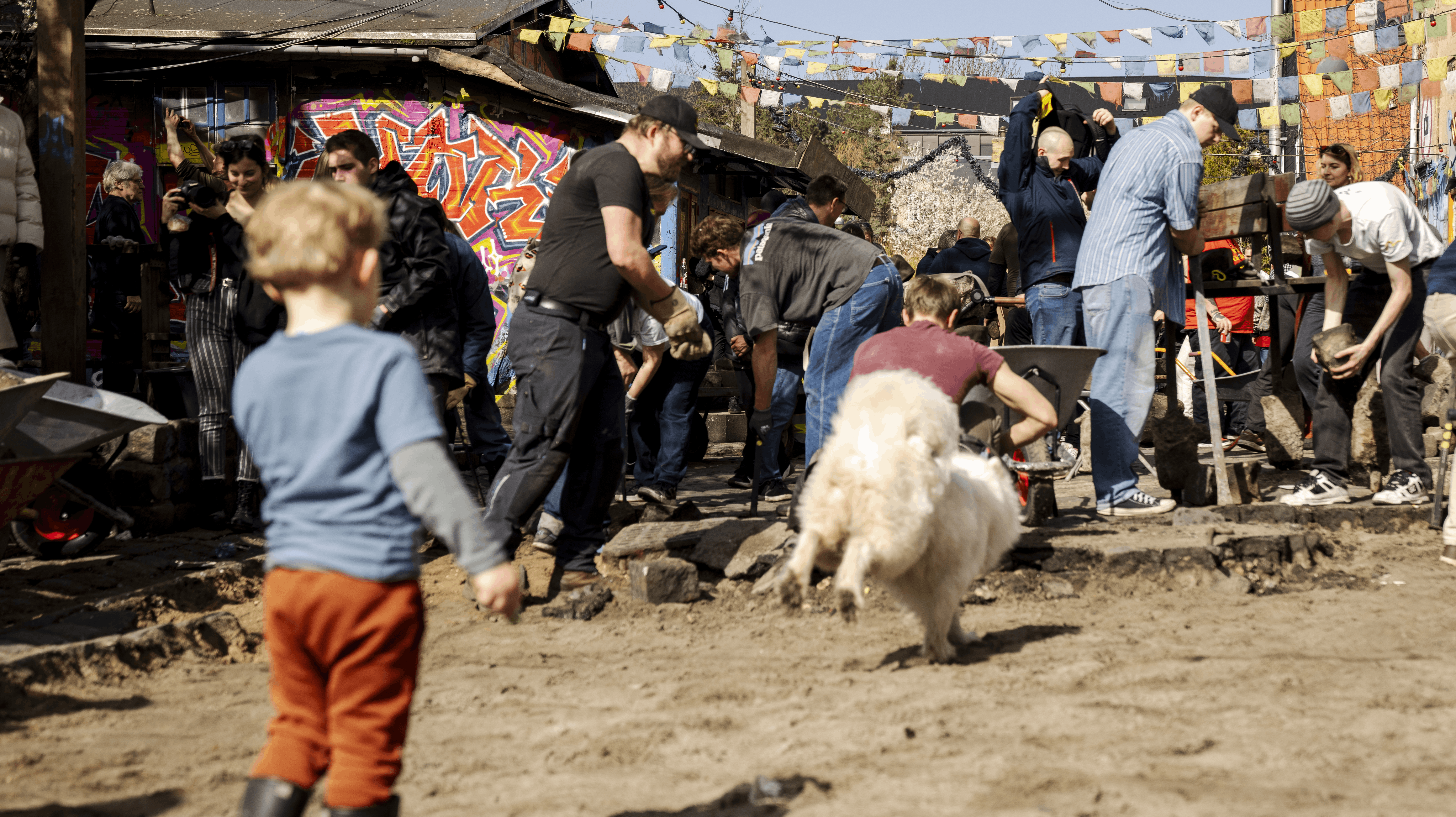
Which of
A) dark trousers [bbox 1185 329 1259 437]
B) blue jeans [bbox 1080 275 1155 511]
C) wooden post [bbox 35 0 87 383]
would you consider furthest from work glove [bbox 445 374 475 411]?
dark trousers [bbox 1185 329 1259 437]

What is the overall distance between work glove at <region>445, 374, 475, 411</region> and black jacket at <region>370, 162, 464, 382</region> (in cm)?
15

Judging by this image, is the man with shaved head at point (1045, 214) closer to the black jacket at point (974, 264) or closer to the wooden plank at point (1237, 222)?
the wooden plank at point (1237, 222)

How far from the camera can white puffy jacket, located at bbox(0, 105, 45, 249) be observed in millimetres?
6652

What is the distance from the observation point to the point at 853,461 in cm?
360

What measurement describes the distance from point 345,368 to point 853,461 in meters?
1.70

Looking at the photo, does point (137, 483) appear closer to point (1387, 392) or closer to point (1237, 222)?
point (1237, 222)

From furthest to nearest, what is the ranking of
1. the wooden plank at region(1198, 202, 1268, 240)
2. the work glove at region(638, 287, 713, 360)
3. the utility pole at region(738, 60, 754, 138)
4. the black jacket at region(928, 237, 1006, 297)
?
the utility pole at region(738, 60, 754, 138)
the black jacket at region(928, 237, 1006, 297)
the wooden plank at region(1198, 202, 1268, 240)
the work glove at region(638, 287, 713, 360)

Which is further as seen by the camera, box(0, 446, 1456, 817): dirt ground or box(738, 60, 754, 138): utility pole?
box(738, 60, 754, 138): utility pole

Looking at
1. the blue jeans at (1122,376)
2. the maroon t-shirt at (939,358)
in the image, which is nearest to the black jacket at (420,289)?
the maroon t-shirt at (939,358)

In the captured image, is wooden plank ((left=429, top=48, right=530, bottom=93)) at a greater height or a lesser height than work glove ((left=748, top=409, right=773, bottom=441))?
greater

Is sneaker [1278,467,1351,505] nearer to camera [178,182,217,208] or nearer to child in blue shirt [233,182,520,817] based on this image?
child in blue shirt [233,182,520,817]

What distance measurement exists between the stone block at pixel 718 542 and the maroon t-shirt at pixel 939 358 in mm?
1130

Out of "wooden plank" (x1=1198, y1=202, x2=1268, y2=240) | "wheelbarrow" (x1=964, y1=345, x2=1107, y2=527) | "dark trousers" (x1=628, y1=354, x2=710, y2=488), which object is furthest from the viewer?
"dark trousers" (x1=628, y1=354, x2=710, y2=488)

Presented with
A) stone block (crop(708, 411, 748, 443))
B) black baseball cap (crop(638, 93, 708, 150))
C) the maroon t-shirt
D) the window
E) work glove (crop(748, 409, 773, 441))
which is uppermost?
the window
